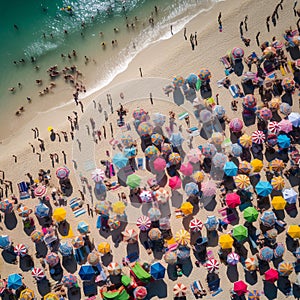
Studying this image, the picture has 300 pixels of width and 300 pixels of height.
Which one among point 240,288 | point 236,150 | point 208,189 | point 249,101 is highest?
point 249,101

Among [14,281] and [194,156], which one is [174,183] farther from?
[14,281]

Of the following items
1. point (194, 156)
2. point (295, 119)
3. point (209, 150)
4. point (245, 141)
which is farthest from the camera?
point (295, 119)

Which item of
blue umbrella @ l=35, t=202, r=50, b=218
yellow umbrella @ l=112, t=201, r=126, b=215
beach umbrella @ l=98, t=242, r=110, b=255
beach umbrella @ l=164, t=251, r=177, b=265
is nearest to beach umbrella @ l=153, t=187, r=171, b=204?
yellow umbrella @ l=112, t=201, r=126, b=215

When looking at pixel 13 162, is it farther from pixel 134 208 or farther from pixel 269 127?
pixel 269 127

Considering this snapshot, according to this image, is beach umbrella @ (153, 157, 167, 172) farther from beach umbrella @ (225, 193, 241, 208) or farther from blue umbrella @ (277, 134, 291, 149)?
blue umbrella @ (277, 134, 291, 149)

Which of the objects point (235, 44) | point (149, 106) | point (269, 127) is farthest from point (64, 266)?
point (235, 44)

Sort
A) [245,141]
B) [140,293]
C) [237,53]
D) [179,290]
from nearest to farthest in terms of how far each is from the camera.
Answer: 1. [140,293]
2. [179,290]
3. [245,141]
4. [237,53]

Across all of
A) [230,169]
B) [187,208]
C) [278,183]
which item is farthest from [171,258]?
[278,183]
